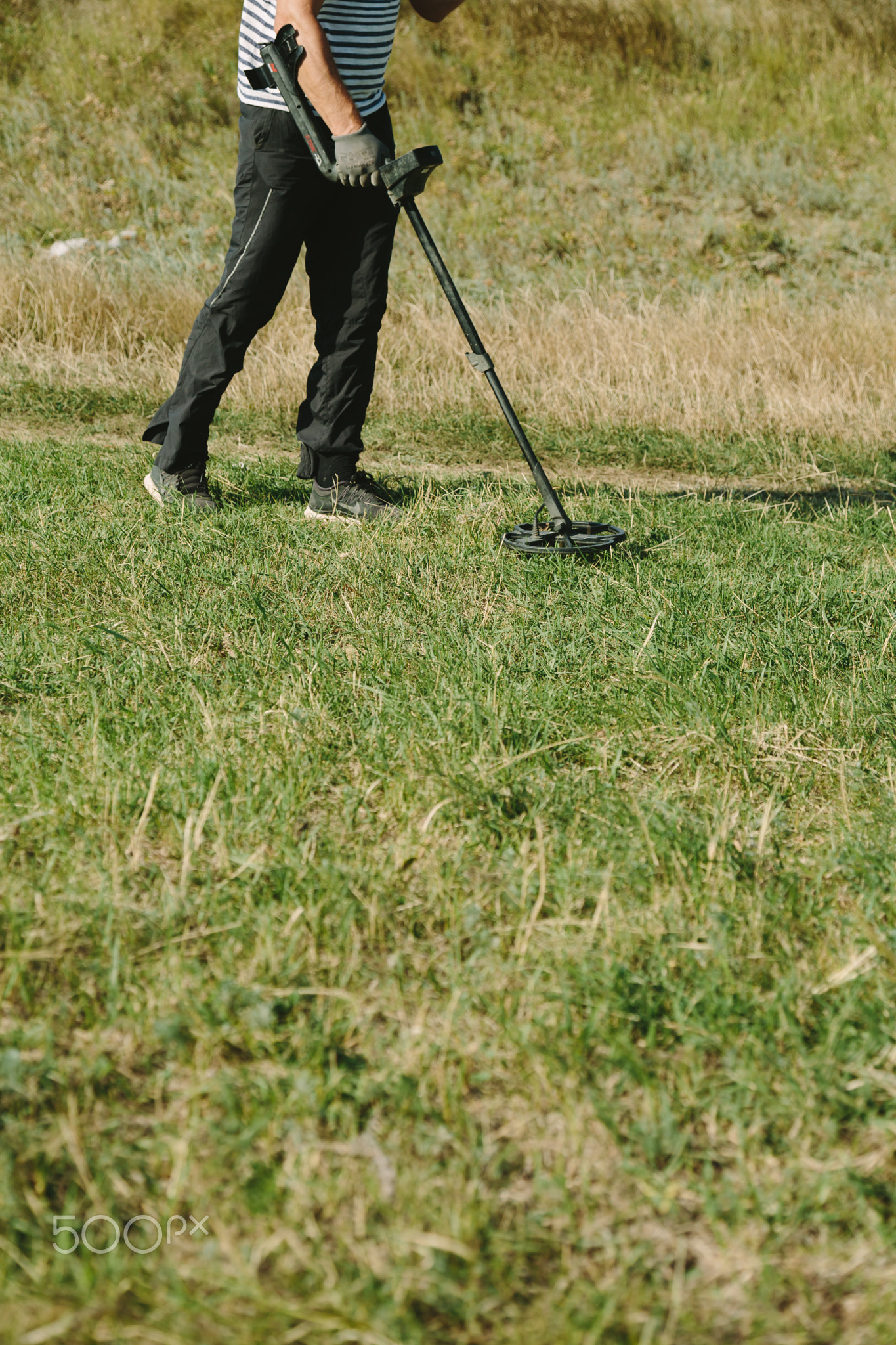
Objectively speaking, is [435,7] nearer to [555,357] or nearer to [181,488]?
[181,488]

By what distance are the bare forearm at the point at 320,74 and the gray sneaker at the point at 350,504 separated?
1151 millimetres

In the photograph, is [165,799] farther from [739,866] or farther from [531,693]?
[739,866]

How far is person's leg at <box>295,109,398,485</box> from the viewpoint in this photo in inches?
155

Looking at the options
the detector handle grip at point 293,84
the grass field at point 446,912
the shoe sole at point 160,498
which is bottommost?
the shoe sole at point 160,498

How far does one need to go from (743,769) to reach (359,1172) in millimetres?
1213

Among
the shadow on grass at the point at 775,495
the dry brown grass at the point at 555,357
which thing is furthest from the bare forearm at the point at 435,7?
the dry brown grass at the point at 555,357

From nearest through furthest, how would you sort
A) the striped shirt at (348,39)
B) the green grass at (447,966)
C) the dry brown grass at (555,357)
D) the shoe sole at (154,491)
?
the green grass at (447,966)
the striped shirt at (348,39)
the shoe sole at (154,491)
the dry brown grass at (555,357)

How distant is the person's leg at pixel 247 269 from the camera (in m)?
3.78

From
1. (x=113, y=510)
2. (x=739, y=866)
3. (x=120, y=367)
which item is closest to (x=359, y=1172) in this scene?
(x=739, y=866)

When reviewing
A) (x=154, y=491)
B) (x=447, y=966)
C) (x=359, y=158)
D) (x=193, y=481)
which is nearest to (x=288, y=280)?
(x=359, y=158)

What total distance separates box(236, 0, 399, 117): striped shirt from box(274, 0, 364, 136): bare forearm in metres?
0.18

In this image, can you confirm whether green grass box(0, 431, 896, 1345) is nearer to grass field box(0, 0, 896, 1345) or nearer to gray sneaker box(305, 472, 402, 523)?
grass field box(0, 0, 896, 1345)

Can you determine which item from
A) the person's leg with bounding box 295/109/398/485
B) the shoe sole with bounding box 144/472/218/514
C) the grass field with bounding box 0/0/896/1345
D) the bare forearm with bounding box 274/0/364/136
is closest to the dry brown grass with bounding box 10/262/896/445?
the grass field with bounding box 0/0/896/1345

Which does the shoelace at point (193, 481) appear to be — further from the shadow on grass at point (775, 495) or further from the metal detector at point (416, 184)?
the shadow on grass at point (775, 495)
